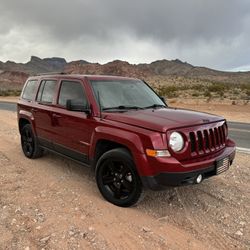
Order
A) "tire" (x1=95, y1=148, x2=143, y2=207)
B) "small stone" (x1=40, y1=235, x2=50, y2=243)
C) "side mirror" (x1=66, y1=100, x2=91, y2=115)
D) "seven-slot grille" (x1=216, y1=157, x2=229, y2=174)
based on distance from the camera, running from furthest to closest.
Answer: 1. "side mirror" (x1=66, y1=100, x2=91, y2=115)
2. "seven-slot grille" (x1=216, y1=157, x2=229, y2=174)
3. "tire" (x1=95, y1=148, x2=143, y2=207)
4. "small stone" (x1=40, y1=235, x2=50, y2=243)

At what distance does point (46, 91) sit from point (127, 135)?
8.98 feet

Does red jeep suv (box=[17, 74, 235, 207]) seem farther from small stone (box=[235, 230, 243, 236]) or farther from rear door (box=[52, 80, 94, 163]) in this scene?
small stone (box=[235, 230, 243, 236])

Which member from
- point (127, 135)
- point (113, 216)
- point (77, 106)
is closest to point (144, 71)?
point (77, 106)

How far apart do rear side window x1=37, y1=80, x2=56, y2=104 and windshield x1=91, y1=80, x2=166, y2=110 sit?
3.78 feet

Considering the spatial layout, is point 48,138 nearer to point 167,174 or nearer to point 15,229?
point 15,229

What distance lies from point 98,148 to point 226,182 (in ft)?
7.49

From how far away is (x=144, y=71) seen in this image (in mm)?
118750

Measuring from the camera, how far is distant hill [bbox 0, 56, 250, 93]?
97.5 meters

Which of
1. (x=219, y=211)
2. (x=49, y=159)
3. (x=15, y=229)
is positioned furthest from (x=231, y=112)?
(x=15, y=229)

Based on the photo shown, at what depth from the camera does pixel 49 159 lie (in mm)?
7297

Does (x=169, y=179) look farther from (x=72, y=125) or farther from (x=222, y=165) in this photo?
(x=72, y=125)

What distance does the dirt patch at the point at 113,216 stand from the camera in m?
3.87

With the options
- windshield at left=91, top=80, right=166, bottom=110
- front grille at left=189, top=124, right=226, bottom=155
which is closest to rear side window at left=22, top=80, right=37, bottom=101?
windshield at left=91, top=80, right=166, bottom=110

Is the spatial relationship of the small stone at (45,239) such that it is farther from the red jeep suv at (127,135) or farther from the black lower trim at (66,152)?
the black lower trim at (66,152)
